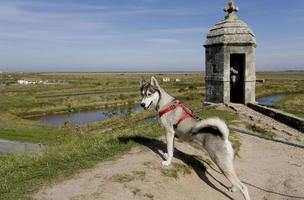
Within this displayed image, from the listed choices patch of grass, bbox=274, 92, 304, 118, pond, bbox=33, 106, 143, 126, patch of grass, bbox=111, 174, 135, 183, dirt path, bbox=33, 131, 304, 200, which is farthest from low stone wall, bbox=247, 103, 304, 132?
pond, bbox=33, 106, 143, 126

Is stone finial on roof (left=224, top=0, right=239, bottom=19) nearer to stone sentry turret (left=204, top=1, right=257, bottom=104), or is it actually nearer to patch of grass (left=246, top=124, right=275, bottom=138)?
stone sentry turret (left=204, top=1, right=257, bottom=104)

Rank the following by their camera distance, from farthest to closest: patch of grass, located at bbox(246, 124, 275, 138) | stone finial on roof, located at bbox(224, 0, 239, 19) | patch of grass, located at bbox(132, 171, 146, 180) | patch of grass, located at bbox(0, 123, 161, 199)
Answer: stone finial on roof, located at bbox(224, 0, 239, 19), patch of grass, located at bbox(246, 124, 275, 138), patch of grass, located at bbox(132, 171, 146, 180), patch of grass, located at bbox(0, 123, 161, 199)

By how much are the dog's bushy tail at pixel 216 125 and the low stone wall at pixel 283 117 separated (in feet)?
25.3

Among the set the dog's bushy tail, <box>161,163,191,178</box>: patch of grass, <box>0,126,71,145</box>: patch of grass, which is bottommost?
<box>0,126,71,145</box>: patch of grass

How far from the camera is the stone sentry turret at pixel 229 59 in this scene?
16.9m

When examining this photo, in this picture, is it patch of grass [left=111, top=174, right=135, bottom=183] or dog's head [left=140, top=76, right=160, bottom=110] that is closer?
patch of grass [left=111, top=174, right=135, bottom=183]

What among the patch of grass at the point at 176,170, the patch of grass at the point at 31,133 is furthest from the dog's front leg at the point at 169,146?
the patch of grass at the point at 31,133

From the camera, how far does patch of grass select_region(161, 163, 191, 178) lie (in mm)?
6914

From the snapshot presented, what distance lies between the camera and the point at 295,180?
325 inches

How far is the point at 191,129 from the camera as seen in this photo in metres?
6.89

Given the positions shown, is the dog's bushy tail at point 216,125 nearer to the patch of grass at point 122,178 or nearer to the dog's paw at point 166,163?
the dog's paw at point 166,163

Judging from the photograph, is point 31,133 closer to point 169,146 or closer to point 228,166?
point 169,146

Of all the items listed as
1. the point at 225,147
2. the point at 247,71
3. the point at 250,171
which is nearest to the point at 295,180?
the point at 250,171

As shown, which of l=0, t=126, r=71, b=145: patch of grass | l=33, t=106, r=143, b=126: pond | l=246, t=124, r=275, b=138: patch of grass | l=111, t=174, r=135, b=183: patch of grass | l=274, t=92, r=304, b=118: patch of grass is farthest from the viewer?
l=33, t=106, r=143, b=126: pond
